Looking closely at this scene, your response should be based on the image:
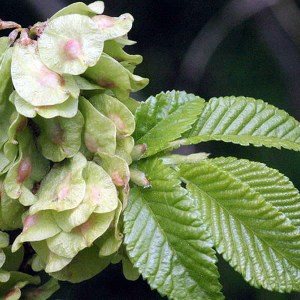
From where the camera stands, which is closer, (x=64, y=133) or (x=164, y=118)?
(x=64, y=133)

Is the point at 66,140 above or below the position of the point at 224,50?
above

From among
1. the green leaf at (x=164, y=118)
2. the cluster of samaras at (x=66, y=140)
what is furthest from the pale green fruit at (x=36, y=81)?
the green leaf at (x=164, y=118)

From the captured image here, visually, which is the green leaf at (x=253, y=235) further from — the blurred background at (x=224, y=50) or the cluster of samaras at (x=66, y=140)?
the blurred background at (x=224, y=50)

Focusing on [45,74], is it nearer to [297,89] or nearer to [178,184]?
[178,184]

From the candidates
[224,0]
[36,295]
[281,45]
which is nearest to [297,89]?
[281,45]

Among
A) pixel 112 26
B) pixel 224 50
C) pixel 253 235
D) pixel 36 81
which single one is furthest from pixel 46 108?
pixel 224 50

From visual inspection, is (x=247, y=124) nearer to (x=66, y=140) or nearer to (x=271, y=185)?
(x=271, y=185)
